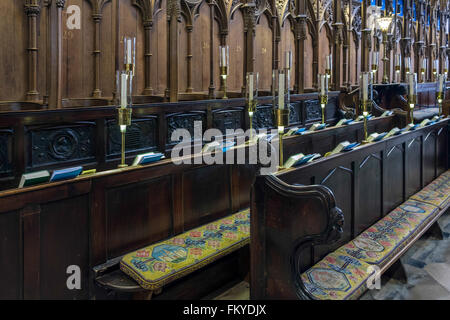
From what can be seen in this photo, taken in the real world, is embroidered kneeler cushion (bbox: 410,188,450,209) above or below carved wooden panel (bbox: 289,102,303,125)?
below

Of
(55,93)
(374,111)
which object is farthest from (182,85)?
(374,111)

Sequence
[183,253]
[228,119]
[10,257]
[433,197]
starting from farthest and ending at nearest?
1. [228,119]
2. [433,197]
3. [183,253]
4. [10,257]

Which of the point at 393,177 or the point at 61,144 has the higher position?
the point at 61,144

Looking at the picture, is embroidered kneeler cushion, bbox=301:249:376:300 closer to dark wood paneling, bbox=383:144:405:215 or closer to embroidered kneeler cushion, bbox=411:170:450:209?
dark wood paneling, bbox=383:144:405:215

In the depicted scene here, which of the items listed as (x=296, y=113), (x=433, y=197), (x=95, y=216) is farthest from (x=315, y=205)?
(x=296, y=113)

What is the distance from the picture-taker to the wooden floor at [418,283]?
2.96 metres

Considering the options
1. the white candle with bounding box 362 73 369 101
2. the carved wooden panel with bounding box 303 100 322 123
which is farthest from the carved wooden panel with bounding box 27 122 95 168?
the carved wooden panel with bounding box 303 100 322 123

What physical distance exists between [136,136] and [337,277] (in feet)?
9.39

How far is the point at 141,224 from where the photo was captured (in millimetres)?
2729

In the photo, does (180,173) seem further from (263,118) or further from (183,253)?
(263,118)

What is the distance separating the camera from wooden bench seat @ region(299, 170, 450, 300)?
225 centimetres

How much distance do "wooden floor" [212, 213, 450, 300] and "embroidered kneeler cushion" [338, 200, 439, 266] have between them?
0.42m

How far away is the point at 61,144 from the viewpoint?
3.69 m

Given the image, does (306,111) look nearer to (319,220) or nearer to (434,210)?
(434,210)
